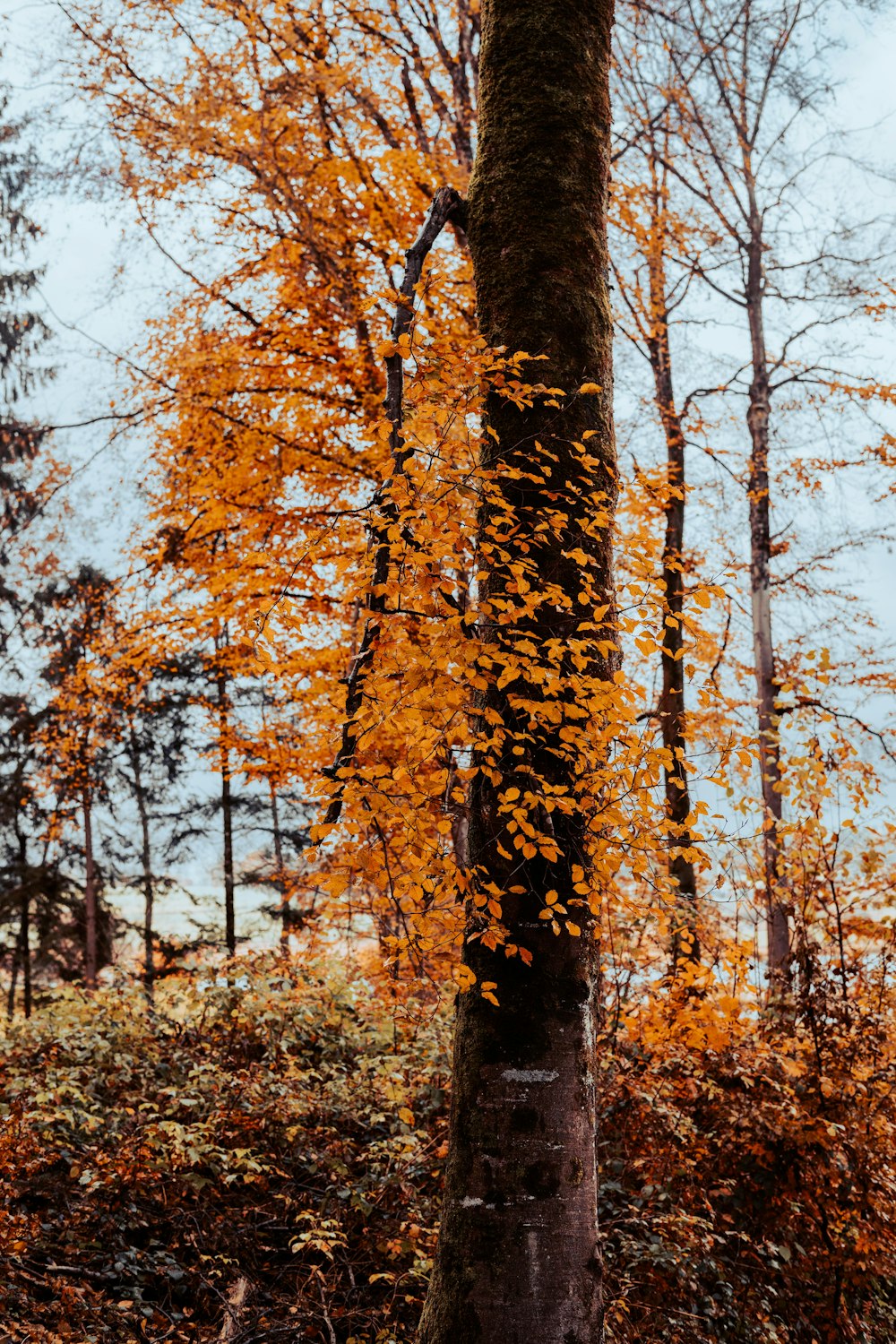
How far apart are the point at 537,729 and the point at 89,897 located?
13390mm

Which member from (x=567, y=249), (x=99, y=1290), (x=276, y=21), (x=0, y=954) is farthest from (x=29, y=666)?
(x=567, y=249)

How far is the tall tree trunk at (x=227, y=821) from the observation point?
1341cm

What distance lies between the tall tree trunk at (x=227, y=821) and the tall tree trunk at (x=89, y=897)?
207 centimetres

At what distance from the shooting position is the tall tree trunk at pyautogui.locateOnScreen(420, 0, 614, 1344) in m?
2.85

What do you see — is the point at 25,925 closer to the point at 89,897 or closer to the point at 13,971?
the point at 89,897

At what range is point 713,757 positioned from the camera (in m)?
3.83

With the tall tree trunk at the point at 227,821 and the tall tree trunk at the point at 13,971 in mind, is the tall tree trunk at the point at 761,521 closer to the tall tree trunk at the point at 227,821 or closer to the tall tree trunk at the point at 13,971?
the tall tree trunk at the point at 227,821

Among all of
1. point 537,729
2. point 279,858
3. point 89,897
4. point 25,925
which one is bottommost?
point 25,925

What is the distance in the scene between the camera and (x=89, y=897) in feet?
47.9

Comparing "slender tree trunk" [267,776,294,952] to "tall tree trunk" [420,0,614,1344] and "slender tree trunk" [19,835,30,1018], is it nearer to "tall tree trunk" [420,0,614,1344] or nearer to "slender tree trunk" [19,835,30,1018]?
"slender tree trunk" [19,835,30,1018]

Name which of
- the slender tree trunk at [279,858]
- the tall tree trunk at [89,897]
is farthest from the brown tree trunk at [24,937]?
the slender tree trunk at [279,858]

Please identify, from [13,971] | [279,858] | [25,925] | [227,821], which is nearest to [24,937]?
[25,925]

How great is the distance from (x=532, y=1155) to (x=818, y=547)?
1083cm

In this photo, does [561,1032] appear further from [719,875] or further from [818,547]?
[818,547]
